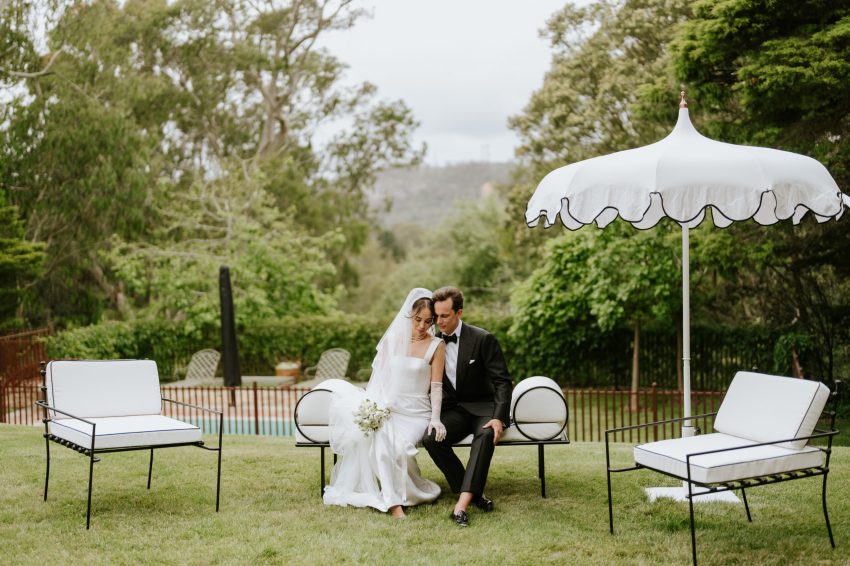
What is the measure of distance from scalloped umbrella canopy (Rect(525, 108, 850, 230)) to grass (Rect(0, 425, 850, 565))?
2.00 m

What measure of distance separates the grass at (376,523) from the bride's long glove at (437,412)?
51 cm

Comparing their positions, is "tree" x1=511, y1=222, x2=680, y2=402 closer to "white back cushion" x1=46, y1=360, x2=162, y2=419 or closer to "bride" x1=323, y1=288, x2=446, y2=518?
"bride" x1=323, y1=288, x2=446, y2=518

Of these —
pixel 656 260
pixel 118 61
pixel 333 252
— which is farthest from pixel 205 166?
pixel 656 260

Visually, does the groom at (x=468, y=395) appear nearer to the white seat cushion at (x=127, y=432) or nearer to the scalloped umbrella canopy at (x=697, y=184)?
the scalloped umbrella canopy at (x=697, y=184)

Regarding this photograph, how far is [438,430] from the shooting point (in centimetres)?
574

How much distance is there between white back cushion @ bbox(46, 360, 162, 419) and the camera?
19.5 feet

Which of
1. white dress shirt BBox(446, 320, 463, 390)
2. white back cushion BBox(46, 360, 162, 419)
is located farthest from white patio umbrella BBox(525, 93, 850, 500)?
white back cushion BBox(46, 360, 162, 419)

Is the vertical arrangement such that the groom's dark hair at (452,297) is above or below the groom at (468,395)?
above

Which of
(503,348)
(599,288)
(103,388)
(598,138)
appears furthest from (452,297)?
(598,138)

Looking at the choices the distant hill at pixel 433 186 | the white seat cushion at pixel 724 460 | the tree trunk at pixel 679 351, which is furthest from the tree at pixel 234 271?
the distant hill at pixel 433 186

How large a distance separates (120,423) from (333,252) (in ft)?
92.9

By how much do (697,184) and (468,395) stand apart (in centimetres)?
224

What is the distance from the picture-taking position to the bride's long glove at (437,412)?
575cm

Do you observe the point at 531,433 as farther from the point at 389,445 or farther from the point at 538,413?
the point at 389,445
